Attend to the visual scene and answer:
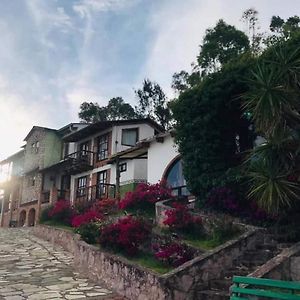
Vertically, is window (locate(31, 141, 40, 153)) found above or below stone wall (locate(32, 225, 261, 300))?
above

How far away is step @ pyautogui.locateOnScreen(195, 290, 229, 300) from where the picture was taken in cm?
729

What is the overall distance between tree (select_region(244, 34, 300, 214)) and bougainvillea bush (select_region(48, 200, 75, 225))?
13467mm

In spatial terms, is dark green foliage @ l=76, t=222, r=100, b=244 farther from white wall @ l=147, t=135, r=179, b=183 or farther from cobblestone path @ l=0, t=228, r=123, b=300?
white wall @ l=147, t=135, r=179, b=183

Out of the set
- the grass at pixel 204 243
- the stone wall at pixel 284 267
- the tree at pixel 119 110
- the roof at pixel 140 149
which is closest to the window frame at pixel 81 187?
the roof at pixel 140 149

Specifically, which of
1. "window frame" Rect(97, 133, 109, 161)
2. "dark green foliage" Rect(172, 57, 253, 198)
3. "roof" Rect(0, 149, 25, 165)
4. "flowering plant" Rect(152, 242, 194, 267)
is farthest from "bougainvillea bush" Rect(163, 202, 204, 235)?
"roof" Rect(0, 149, 25, 165)

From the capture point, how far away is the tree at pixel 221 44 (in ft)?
97.3

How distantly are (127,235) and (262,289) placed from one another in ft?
15.1

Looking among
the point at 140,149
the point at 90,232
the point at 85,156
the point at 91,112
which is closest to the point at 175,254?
the point at 90,232

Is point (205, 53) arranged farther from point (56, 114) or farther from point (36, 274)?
point (36, 274)

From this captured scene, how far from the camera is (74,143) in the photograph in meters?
34.8

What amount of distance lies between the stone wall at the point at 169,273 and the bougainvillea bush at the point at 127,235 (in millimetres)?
333

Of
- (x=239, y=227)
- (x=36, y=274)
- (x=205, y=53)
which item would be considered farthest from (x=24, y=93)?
(x=205, y=53)

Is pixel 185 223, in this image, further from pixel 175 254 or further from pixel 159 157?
pixel 159 157

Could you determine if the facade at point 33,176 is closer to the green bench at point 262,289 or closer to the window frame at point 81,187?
the window frame at point 81,187
